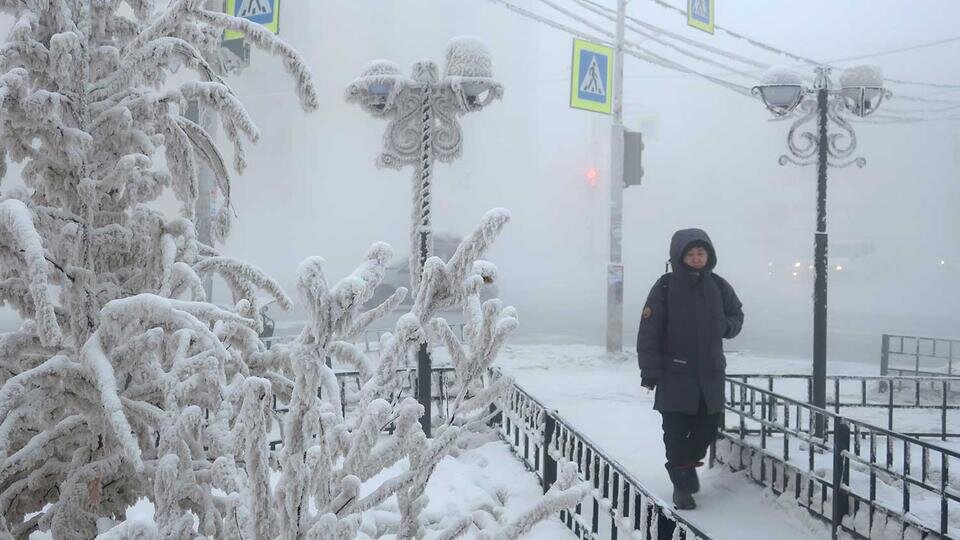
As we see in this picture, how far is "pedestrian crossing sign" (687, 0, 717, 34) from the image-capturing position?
1447 centimetres

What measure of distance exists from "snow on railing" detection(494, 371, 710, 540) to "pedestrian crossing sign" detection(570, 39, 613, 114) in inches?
330

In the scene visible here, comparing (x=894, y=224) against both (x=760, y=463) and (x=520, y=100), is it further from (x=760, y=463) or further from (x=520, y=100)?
(x=760, y=463)

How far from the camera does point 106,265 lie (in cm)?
254

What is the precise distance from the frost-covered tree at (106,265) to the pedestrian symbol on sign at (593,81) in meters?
12.2

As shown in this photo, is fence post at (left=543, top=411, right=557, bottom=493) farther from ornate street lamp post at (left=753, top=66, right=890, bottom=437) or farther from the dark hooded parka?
ornate street lamp post at (left=753, top=66, right=890, bottom=437)

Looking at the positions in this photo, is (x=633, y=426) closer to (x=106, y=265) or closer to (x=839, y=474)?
(x=839, y=474)

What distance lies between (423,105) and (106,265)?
4985 millimetres

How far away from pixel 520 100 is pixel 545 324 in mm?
45510

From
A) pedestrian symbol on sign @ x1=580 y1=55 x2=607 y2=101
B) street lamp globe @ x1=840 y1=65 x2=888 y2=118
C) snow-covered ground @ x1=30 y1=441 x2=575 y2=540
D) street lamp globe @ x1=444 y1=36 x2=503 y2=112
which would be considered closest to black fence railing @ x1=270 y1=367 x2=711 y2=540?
snow-covered ground @ x1=30 y1=441 x2=575 y2=540

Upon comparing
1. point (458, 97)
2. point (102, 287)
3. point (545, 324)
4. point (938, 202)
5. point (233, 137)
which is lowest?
point (545, 324)

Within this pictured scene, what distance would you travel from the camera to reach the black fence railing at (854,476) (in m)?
4.57

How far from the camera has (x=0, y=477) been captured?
218 centimetres

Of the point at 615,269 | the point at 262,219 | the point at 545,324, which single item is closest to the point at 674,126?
the point at 262,219

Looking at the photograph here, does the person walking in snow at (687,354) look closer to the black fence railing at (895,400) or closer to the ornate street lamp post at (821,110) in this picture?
the black fence railing at (895,400)
